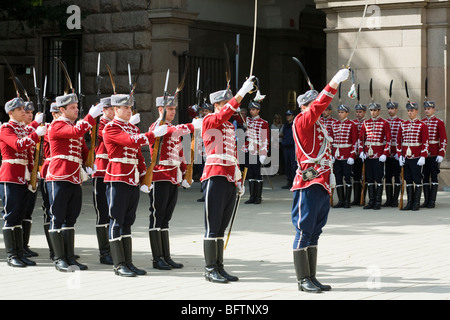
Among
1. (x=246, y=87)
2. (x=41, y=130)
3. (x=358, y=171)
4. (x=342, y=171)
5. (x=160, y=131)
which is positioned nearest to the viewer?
(x=246, y=87)

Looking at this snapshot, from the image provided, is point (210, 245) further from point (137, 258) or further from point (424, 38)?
point (424, 38)

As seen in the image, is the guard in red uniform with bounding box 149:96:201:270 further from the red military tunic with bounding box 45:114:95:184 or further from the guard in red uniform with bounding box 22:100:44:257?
the guard in red uniform with bounding box 22:100:44:257

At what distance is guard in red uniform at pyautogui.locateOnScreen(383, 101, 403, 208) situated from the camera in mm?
15641

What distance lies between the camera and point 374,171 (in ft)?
51.2

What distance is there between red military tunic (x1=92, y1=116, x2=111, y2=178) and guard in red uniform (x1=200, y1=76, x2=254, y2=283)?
4.83 feet

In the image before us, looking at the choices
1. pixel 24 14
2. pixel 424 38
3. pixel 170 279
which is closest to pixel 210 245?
pixel 170 279

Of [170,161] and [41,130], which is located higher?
[41,130]

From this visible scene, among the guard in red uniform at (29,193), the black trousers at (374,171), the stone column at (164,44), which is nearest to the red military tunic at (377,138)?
the black trousers at (374,171)

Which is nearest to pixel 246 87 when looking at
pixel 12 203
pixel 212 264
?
pixel 212 264

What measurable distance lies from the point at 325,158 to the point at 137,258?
2.99 metres

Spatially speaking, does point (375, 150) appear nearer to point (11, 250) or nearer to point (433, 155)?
point (433, 155)

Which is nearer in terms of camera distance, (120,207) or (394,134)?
(120,207)

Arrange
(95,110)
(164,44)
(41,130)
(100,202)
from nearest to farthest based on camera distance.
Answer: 1. (95,110)
2. (41,130)
3. (100,202)
4. (164,44)

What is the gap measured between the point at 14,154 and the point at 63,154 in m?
0.83
